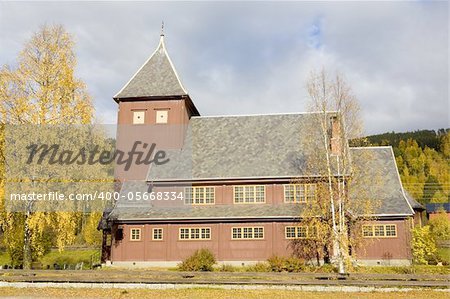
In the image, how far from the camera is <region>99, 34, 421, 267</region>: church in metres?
29.0

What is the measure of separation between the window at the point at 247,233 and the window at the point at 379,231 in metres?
7.33


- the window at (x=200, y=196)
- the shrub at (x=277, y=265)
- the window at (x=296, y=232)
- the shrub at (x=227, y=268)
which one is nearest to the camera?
the shrub at (x=277, y=265)

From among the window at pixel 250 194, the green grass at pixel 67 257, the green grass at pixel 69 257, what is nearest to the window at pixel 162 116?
the window at pixel 250 194

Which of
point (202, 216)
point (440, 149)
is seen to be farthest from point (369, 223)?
point (440, 149)

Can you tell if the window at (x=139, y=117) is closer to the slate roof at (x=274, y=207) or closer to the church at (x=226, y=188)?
the church at (x=226, y=188)

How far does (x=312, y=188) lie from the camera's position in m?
30.3

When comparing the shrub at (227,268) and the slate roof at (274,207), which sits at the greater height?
the slate roof at (274,207)

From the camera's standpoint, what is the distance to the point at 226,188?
104ft

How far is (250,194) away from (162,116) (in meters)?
10.9

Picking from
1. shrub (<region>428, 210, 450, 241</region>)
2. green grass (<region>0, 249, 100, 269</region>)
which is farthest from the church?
shrub (<region>428, 210, 450, 241</region>)

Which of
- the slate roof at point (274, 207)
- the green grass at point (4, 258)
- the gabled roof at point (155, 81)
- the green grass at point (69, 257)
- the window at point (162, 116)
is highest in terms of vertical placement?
the gabled roof at point (155, 81)

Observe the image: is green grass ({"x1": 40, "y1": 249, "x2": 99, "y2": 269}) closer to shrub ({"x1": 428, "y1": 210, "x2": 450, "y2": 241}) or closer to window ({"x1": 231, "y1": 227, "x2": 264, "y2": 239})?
window ({"x1": 231, "y1": 227, "x2": 264, "y2": 239})

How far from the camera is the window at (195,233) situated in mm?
30094

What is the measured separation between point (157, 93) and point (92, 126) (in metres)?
13.3
